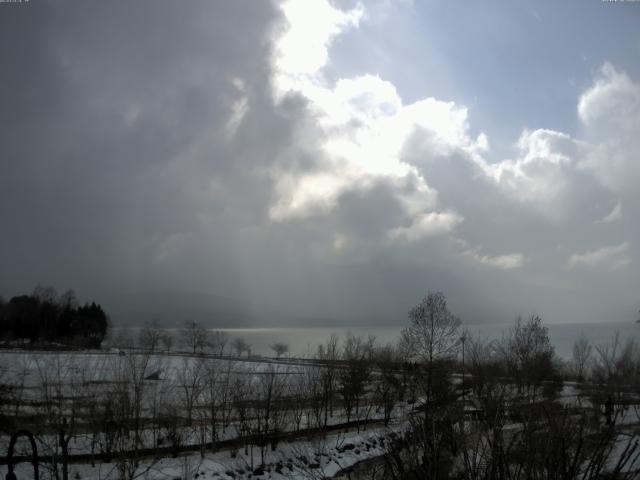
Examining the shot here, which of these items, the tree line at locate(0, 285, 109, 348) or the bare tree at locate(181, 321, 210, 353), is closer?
the tree line at locate(0, 285, 109, 348)

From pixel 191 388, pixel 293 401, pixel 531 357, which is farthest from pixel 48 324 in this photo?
pixel 531 357

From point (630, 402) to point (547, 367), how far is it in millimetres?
10593

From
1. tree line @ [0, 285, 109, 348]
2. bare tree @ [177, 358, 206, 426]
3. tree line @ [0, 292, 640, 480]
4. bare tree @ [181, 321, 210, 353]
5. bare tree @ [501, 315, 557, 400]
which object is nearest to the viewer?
tree line @ [0, 292, 640, 480]

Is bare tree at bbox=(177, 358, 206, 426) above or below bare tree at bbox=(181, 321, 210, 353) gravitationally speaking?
above

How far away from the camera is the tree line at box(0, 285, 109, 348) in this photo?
10075 centimetres

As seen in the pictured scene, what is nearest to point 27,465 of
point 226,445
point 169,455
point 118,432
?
point 118,432

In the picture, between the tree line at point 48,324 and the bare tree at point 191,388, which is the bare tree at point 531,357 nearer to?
the bare tree at point 191,388

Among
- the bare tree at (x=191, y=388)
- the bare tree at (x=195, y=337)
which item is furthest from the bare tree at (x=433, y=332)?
the bare tree at (x=195, y=337)

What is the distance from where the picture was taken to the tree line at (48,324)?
10075 cm

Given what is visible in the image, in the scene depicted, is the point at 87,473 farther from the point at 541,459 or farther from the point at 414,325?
the point at 414,325

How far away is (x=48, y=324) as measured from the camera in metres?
108

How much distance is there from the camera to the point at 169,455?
30.5 m

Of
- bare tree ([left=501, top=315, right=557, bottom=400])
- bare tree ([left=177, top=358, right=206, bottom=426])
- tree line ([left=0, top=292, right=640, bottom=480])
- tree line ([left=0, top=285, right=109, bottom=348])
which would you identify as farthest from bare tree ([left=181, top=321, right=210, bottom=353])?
bare tree ([left=501, top=315, right=557, bottom=400])

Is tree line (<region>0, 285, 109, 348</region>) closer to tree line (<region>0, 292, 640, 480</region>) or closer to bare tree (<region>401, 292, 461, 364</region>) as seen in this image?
tree line (<region>0, 292, 640, 480</region>)
